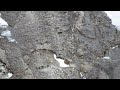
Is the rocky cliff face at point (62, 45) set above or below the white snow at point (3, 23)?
below

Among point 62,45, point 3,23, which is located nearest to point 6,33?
point 3,23

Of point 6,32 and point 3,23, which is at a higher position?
point 3,23

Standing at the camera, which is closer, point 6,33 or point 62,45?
point 6,33

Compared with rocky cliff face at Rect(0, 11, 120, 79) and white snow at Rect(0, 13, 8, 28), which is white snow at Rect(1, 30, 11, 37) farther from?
white snow at Rect(0, 13, 8, 28)

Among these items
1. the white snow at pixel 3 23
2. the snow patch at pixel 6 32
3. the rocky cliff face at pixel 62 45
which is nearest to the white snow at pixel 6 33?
the snow patch at pixel 6 32

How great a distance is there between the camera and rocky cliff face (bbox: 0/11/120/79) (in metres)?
11.8

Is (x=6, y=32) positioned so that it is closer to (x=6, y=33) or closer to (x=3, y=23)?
(x=6, y=33)

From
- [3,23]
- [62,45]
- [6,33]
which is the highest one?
[3,23]

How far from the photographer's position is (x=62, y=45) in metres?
13.3

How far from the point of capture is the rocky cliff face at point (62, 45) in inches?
464

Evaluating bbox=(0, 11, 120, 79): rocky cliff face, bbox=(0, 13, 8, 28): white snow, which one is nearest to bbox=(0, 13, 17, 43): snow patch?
bbox=(0, 13, 8, 28): white snow

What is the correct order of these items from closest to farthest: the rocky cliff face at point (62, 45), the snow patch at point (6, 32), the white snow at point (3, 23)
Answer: the rocky cliff face at point (62, 45)
the snow patch at point (6, 32)
the white snow at point (3, 23)

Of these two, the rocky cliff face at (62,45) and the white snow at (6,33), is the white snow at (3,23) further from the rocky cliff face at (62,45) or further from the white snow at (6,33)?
the white snow at (6,33)
